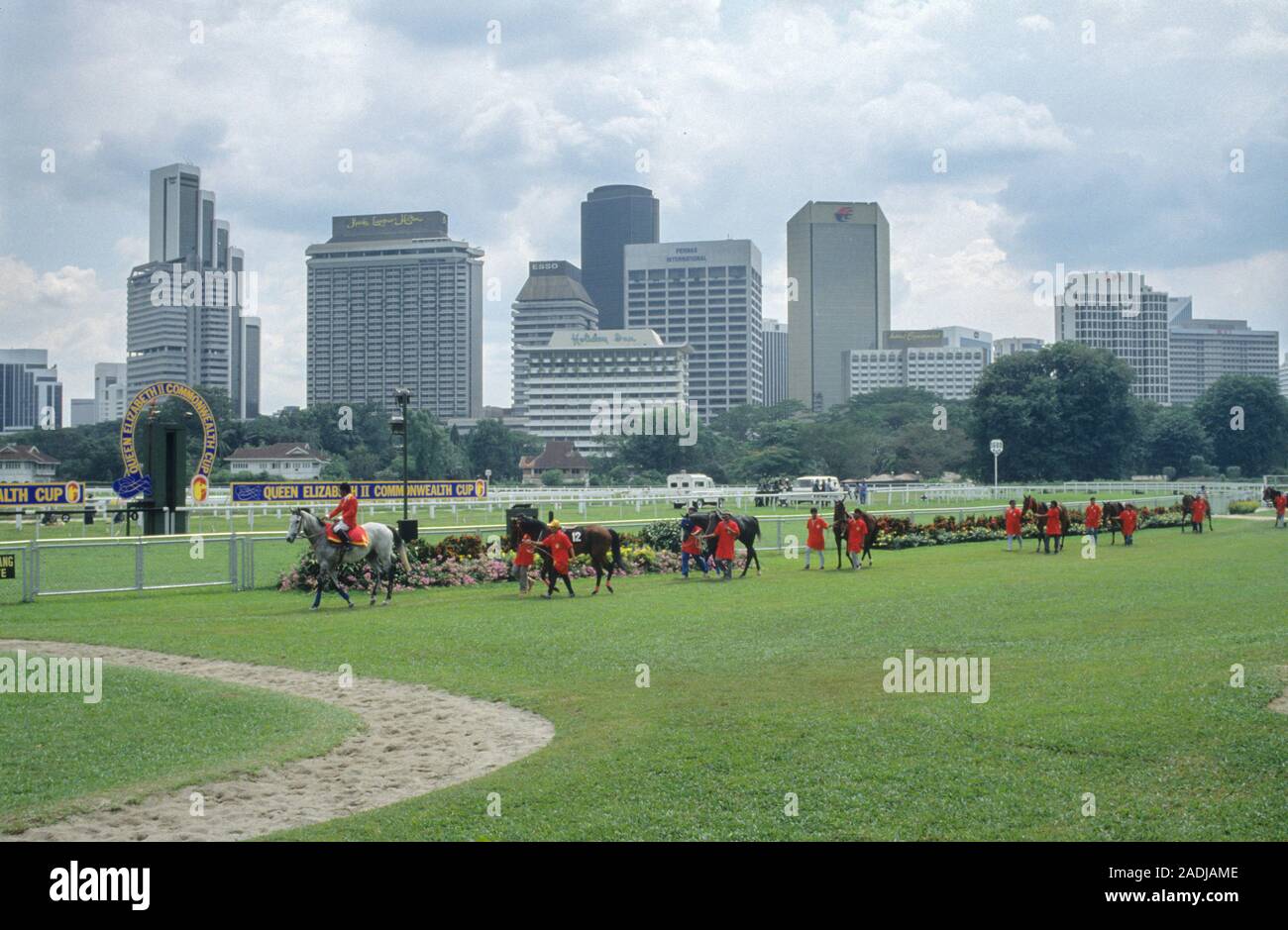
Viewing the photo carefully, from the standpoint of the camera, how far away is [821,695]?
33.1 ft

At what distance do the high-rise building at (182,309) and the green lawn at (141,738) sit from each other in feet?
543

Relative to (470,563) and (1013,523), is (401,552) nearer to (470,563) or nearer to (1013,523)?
(470,563)

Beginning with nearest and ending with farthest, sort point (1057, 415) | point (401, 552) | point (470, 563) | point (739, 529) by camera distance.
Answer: point (401, 552)
point (470, 563)
point (739, 529)
point (1057, 415)

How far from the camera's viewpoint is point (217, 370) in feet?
595

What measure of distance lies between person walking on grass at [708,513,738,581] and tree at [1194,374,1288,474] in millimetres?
83456

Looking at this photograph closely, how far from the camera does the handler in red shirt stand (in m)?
21.6

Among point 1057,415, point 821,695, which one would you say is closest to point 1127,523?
point 821,695

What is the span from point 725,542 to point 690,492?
1056 inches

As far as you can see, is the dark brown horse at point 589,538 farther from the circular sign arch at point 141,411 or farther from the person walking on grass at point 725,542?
the circular sign arch at point 141,411

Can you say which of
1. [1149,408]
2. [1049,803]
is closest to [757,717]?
[1049,803]

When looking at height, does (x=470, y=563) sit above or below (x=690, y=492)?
below

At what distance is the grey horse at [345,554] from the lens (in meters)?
18.1

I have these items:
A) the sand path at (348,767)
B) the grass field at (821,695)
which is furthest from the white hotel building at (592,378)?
the sand path at (348,767)

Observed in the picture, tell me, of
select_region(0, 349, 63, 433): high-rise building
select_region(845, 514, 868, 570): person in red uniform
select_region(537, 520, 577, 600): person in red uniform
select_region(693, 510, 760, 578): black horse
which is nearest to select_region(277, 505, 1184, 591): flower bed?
select_region(693, 510, 760, 578): black horse
